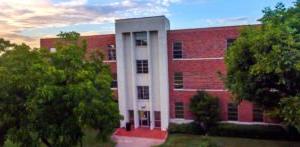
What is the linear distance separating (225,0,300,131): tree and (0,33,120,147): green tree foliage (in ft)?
28.6

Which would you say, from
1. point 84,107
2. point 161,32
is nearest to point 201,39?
point 161,32

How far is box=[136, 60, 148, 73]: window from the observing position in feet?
96.0

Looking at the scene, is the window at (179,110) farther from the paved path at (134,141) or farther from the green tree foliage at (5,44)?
the green tree foliage at (5,44)

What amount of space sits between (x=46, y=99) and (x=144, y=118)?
15.5m

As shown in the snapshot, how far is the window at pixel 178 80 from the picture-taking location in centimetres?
2859

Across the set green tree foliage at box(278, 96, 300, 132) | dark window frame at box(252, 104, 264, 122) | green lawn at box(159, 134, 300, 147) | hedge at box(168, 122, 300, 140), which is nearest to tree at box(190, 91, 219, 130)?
hedge at box(168, 122, 300, 140)

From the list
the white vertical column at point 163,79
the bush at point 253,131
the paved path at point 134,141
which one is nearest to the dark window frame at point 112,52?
the white vertical column at point 163,79

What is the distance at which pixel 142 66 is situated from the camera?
96.4 ft

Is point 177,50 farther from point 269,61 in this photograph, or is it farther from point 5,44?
point 5,44

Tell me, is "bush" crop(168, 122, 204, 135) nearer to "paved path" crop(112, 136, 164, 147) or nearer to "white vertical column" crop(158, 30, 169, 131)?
"white vertical column" crop(158, 30, 169, 131)

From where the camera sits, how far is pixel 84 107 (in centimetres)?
1581

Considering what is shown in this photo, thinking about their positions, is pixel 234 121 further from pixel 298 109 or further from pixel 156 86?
pixel 298 109

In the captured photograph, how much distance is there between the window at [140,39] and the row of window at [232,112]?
680 cm

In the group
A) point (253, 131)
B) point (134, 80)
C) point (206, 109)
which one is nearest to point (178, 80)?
point (206, 109)
